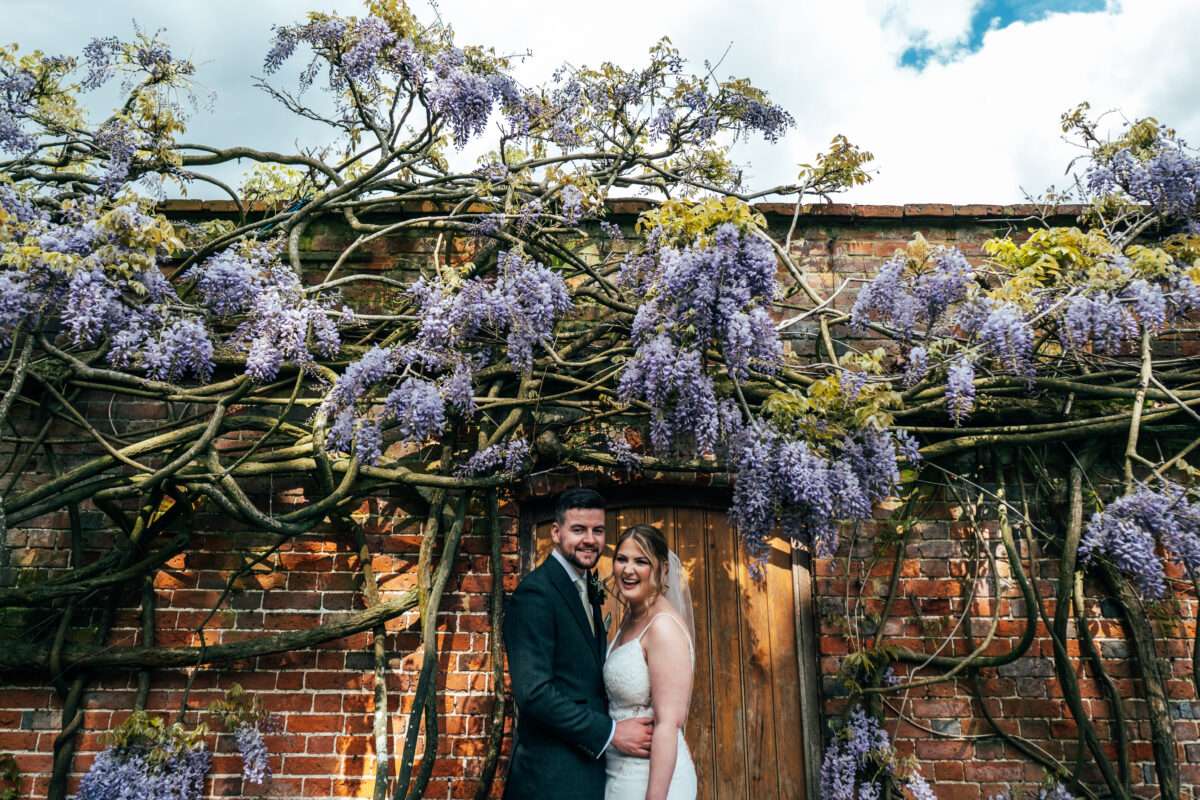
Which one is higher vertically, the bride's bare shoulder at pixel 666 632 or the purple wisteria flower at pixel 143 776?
the bride's bare shoulder at pixel 666 632

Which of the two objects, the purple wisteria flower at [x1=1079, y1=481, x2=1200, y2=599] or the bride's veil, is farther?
the purple wisteria flower at [x1=1079, y1=481, x2=1200, y2=599]

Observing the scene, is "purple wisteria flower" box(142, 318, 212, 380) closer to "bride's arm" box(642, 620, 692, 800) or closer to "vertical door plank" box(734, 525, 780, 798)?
"bride's arm" box(642, 620, 692, 800)

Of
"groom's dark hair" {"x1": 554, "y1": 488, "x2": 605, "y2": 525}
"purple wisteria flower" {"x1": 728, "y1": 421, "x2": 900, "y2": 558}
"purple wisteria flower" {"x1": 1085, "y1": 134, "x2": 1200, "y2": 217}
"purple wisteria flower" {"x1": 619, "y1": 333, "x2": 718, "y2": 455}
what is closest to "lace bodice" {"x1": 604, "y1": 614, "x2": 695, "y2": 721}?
"groom's dark hair" {"x1": 554, "y1": 488, "x2": 605, "y2": 525}

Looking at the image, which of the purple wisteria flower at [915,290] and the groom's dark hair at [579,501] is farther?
the purple wisteria flower at [915,290]

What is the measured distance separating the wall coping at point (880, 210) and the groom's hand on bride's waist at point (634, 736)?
231 centimetres

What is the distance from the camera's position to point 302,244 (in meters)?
3.71

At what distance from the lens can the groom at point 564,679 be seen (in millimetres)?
A: 2244

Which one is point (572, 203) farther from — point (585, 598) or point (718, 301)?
point (585, 598)

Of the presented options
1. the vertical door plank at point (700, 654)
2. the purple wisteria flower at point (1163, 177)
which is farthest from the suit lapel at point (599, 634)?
the purple wisteria flower at point (1163, 177)

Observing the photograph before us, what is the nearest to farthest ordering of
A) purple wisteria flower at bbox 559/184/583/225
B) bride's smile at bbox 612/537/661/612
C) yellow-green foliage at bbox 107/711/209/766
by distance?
bride's smile at bbox 612/537/661/612
yellow-green foliage at bbox 107/711/209/766
purple wisteria flower at bbox 559/184/583/225

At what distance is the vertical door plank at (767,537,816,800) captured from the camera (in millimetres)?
3178

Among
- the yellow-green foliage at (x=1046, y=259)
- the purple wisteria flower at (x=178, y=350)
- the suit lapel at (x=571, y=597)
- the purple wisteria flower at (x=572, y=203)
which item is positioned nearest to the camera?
the suit lapel at (x=571, y=597)

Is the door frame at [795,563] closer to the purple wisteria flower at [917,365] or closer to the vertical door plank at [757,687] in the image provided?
the vertical door plank at [757,687]

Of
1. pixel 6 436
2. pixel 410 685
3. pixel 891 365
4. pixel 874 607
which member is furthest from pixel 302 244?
pixel 874 607
